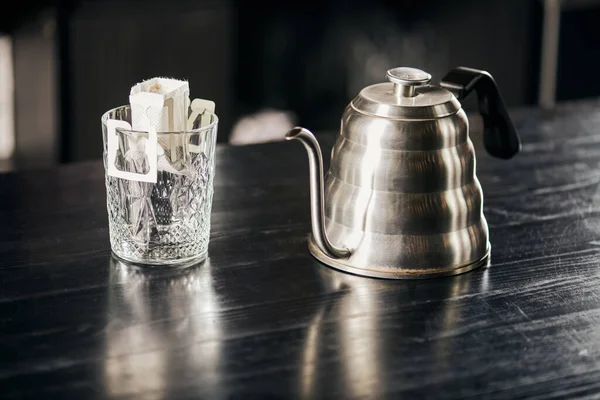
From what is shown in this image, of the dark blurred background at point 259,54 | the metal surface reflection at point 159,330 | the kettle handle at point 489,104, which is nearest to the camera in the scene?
the metal surface reflection at point 159,330

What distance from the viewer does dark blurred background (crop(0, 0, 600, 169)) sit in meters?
2.64

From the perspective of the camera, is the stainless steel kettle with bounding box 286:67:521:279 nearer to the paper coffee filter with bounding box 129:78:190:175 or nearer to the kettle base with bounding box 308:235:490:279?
the kettle base with bounding box 308:235:490:279

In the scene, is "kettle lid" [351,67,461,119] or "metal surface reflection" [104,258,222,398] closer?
"metal surface reflection" [104,258,222,398]

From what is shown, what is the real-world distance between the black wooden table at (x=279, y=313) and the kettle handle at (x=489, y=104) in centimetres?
10

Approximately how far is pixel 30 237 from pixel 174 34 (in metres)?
1.74

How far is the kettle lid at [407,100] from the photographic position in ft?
3.29

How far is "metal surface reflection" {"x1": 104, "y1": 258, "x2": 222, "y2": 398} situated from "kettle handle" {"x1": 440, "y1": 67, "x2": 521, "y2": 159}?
13.9 inches

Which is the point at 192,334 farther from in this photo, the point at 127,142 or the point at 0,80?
the point at 0,80

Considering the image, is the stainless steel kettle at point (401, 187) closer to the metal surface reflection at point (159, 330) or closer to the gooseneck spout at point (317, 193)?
the gooseneck spout at point (317, 193)

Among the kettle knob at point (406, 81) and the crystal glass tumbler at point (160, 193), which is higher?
the kettle knob at point (406, 81)

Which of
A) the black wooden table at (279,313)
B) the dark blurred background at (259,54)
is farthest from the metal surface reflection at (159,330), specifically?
the dark blurred background at (259,54)

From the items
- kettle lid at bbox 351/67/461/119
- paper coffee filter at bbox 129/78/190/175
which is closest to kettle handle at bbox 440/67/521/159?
kettle lid at bbox 351/67/461/119

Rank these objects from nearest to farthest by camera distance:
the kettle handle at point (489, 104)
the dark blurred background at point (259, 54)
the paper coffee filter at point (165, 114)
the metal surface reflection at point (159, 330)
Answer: the metal surface reflection at point (159, 330) < the paper coffee filter at point (165, 114) < the kettle handle at point (489, 104) < the dark blurred background at point (259, 54)

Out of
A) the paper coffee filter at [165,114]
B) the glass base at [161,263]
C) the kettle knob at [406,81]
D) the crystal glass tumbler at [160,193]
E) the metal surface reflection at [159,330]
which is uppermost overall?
the kettle knob at [406,81]
